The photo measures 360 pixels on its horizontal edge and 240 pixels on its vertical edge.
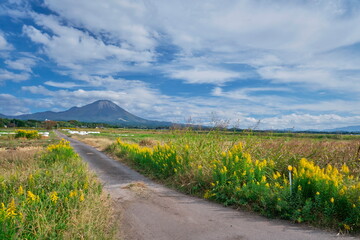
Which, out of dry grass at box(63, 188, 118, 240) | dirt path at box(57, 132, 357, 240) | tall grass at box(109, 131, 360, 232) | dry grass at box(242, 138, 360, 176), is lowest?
dirt path at box(57, 132, 357, 240)

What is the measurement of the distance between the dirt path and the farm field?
34 centimetres

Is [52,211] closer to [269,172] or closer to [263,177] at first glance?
[263,177]

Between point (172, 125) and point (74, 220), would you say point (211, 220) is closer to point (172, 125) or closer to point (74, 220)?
point (74, 220)

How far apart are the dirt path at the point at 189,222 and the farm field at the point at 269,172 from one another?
0.34 meters

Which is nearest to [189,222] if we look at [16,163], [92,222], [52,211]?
[92,222]

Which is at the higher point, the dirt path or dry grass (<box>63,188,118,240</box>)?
dry grass (<box>63,188,118,240</box>)

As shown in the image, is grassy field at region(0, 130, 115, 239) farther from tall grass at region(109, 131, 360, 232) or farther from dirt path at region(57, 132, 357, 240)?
tall grass at region(109, 131, 360, 232)

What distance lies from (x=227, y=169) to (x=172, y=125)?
426 centimetres

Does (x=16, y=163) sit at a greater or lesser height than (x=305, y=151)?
lesser

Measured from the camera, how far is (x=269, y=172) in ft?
21.3

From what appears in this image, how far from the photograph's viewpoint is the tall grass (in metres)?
4.39

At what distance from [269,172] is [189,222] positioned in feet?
9.66

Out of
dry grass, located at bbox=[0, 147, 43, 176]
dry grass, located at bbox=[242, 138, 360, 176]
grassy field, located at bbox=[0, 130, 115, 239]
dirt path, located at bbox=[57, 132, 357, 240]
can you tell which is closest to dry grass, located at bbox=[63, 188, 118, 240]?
grassy field, located at bbox=[0, 130, 115, 239]

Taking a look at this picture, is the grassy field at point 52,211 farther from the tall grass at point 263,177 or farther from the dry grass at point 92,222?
the tall grass at point 263,177
